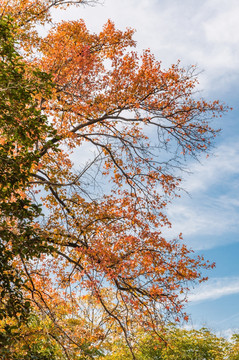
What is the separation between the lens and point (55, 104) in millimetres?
11969

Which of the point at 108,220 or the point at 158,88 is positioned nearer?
the point at 108,220

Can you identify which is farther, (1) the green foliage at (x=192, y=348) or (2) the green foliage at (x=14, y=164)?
(1) the green foliage at (x=192, y=348)

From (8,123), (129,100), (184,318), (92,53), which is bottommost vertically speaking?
(184,318)

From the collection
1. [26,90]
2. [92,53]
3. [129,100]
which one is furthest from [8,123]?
[92,53]

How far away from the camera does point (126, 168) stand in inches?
480

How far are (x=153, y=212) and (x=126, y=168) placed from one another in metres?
1.96

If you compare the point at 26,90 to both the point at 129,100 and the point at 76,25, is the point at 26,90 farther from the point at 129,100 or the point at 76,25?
the point at 76,25

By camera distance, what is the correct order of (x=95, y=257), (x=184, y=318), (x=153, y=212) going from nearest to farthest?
(x=184, y=318)
(x=95, y=257)
(x=153, y=212)

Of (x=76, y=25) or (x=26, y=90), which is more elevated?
(x=76, y=25)

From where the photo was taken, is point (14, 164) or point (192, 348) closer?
point (14, 164)

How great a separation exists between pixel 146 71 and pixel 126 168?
10.9ft

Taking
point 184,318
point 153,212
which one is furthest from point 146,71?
point 184,318

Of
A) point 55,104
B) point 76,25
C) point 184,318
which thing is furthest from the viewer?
point 76,25

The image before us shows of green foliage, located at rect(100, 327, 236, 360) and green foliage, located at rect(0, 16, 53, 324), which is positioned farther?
green foliage, located at rect(100, 327, 236, 360)
